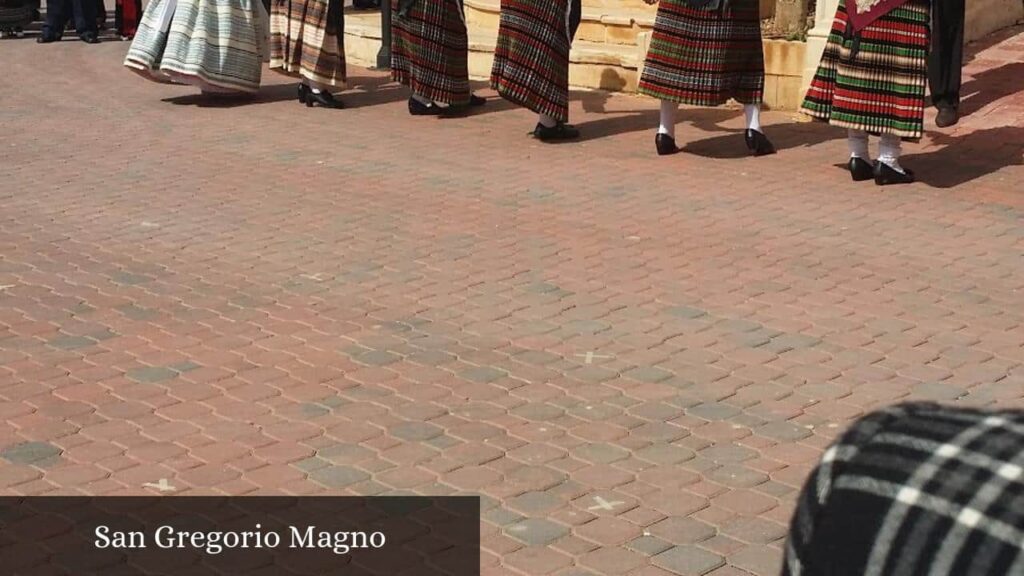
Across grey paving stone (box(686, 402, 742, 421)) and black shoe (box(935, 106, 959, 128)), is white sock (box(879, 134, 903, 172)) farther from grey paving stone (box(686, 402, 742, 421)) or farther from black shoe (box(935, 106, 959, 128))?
grey paving stone (box(686, 402, 742, 421))

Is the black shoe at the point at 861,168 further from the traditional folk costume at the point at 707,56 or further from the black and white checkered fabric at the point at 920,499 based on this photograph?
the black and white checkered fabric at the point at 920,499

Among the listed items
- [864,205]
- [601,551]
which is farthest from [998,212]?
[601,551]

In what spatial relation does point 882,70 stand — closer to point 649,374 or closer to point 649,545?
point 649,374

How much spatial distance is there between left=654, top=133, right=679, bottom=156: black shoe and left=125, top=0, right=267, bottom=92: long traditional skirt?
3.68 m

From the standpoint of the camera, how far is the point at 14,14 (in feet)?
54.4

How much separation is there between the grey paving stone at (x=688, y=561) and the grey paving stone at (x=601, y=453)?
2.18 ft

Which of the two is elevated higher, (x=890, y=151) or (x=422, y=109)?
(x=890, y=151)

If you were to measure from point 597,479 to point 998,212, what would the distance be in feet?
13.8

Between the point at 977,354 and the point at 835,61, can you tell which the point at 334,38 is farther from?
the point at 977,354

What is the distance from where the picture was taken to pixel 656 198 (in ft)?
27.7

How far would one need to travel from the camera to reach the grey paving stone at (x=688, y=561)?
3.95 m

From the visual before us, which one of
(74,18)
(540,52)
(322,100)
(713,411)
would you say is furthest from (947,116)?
(74,18)

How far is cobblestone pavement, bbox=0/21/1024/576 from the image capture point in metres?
4.57

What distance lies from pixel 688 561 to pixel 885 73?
497 cm
